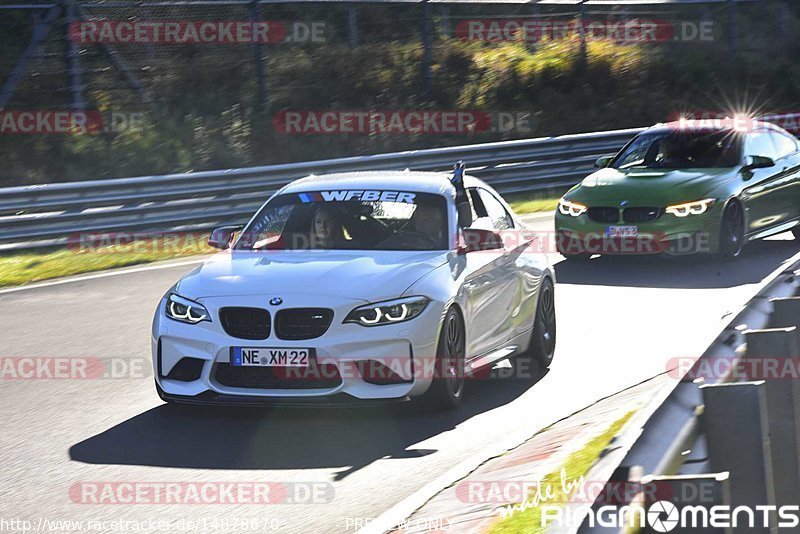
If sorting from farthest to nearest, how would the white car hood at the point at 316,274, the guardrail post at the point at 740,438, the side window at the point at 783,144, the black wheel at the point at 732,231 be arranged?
the side window at the point at 783,144
the black wheel at the point at 732,231
the white car hood at the point at 316,274
the guardrail post at the point at 740,438

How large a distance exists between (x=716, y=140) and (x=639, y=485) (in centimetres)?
1269

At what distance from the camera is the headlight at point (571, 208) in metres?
15.2

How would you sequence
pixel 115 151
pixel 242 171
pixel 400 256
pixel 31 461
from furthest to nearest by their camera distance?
pixel 115 151 → pixel 242 171 → pixel 400 256 → pixel 31 461

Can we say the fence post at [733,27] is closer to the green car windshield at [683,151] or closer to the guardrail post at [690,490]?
the green car windshield at [683,151]

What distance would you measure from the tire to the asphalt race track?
15 cm

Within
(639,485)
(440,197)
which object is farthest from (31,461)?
(639,485)

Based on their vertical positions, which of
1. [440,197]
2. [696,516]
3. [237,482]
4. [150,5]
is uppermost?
[150,5]

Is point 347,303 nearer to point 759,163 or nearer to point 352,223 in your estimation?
point 352,223

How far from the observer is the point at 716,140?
52.3ft

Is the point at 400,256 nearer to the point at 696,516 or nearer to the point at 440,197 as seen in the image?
the point at 440,197

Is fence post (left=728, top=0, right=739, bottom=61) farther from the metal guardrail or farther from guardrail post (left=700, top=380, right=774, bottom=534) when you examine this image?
guardrail post (left=700, top=380, right=774, bottom=534)

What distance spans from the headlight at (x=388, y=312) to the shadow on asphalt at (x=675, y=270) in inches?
238

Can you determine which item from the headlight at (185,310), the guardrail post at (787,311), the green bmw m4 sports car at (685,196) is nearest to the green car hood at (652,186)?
the green bmw m4 sports car at (685,196)

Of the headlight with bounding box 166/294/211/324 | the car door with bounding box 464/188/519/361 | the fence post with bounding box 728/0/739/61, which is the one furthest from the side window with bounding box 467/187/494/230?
the fence post with bounding box 728/0/739/61
